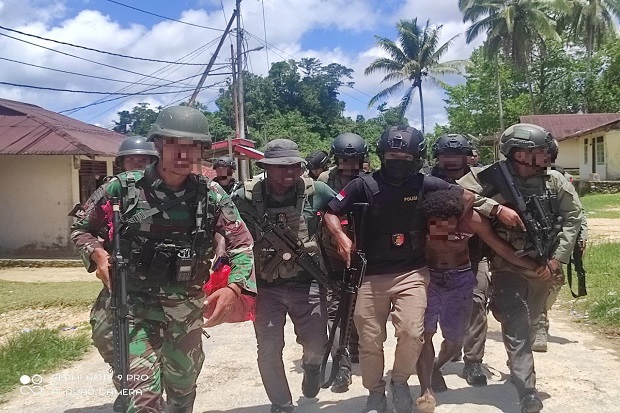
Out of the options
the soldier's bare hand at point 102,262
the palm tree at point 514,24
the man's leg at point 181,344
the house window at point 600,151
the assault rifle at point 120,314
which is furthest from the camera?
the palm tree at point 514,24

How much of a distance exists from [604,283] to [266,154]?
5.50m

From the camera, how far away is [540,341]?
206 inches

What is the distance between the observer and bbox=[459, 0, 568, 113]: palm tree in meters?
36.4

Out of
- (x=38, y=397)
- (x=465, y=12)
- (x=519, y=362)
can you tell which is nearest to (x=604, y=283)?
(x=519, y=362)

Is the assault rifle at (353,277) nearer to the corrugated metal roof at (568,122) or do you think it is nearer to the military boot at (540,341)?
the military boot at (540,341)

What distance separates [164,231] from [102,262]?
0.35 m

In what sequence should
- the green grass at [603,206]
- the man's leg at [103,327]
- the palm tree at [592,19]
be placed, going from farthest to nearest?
the palm tree at [592,19], the green grass at [603,206], the man's leg at [103,327]

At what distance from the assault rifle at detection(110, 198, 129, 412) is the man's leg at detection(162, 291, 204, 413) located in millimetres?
313

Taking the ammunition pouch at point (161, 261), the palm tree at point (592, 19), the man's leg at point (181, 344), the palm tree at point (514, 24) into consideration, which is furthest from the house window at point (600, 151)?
the ammunition pouch at point (161, 261)

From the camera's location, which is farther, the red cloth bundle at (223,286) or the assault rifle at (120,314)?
the red cloth bundle at (223,286)

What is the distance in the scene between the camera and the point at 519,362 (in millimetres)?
3756

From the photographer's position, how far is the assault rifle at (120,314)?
281 centimetres

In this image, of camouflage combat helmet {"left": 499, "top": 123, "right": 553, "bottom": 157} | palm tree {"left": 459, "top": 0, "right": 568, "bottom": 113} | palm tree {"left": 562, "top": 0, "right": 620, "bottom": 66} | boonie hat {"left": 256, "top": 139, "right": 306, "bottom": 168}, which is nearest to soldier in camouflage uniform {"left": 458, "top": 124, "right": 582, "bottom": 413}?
camouflage combat helmet {"left": 499, "top": 123, "right": 553, "bottom": 157}

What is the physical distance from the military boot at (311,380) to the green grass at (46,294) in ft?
15.8
